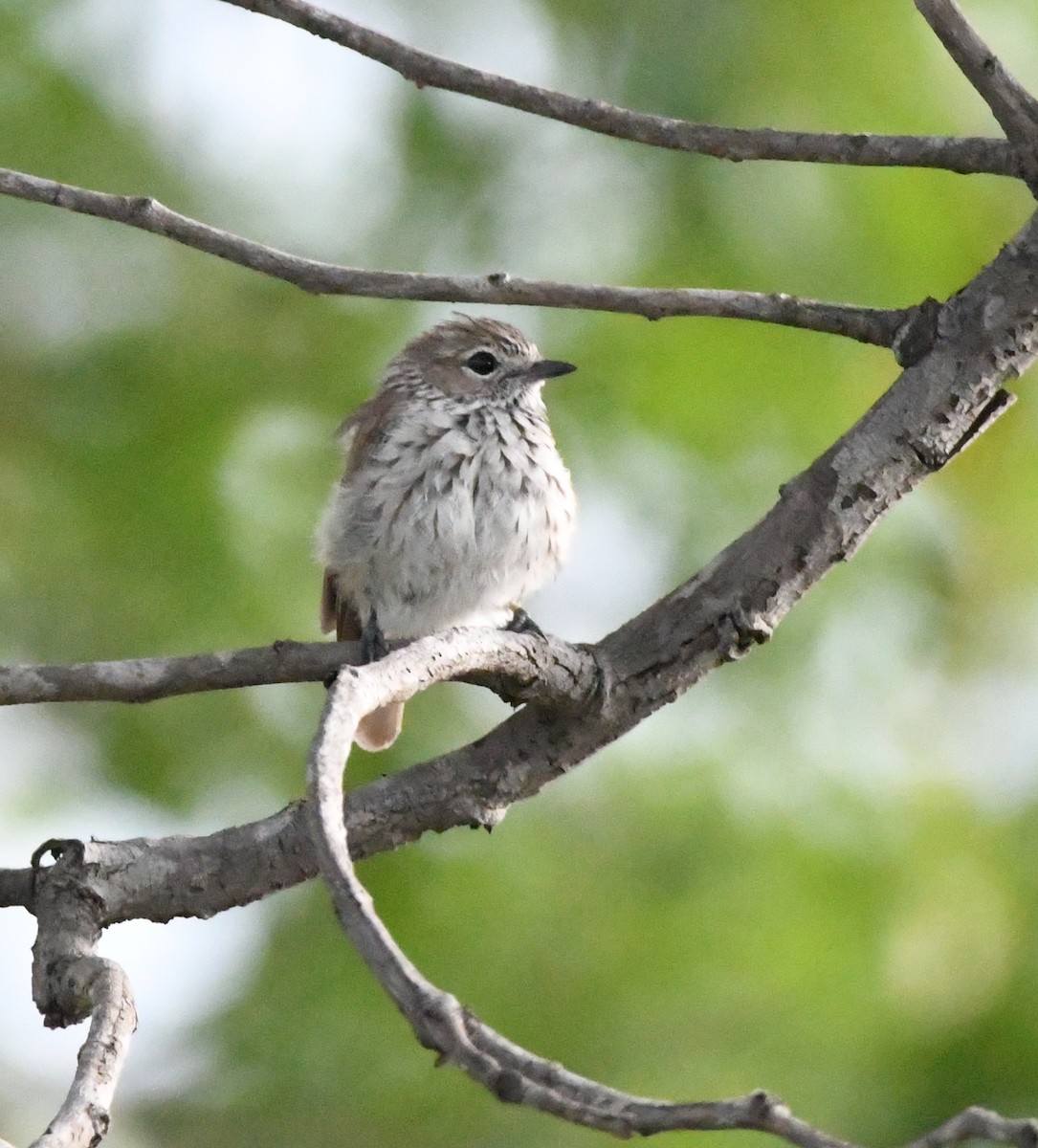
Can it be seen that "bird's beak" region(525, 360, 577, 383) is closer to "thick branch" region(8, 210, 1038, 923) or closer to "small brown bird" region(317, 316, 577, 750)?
"small brown bird" region(317, 316, 577, 750)

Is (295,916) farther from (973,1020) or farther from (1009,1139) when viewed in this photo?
(1009,1139)

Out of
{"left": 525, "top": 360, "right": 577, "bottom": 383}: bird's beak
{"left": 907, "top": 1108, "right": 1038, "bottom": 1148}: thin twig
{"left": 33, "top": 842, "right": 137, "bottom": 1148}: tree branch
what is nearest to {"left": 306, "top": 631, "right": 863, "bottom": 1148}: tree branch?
{"left": 907, "top": 1108, "right": 1038, "bottom": 1148}: thin twig

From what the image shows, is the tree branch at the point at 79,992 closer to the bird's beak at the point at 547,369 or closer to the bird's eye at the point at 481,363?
the bird's beak at the point at 547,369

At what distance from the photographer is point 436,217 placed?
5258 millimetres

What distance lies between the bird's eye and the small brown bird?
0.38ft

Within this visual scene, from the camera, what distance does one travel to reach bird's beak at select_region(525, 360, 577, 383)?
194 inches

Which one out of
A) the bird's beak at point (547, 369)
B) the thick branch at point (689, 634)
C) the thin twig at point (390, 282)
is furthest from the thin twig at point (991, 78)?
the bird's beak at point (547, 369)

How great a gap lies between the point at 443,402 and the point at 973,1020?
2260 mm

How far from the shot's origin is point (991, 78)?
8.94ft

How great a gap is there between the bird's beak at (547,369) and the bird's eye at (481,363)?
0.75 feet

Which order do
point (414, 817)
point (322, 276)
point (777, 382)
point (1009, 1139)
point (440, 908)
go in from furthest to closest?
point (777, 382), point (440, 908), point (414, 817), point (322, 276), point (1009, 1139)

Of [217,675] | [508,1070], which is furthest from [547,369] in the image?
[508,1070]

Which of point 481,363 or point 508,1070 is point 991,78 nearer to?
point 508,1070

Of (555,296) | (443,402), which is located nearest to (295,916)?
(443,402)
